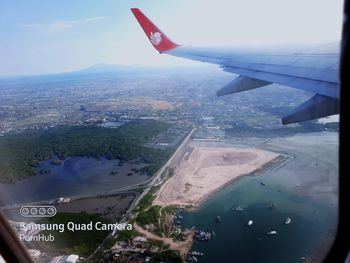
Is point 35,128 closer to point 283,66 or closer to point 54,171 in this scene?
point 54,171

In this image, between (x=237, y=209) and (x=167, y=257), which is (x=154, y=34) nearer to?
(x=237, y=209)

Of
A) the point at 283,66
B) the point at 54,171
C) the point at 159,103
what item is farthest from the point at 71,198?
the point at 159,103

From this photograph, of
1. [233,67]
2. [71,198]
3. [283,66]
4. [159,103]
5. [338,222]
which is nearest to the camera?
[338,222]

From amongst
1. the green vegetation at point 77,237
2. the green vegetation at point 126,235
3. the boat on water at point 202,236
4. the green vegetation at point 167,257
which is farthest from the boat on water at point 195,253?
the green vegetation at point 77,237

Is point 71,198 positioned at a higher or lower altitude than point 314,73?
lower

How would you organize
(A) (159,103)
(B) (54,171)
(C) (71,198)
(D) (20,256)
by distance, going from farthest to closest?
1. (A) (159,103)
2. (B) (54,171)
3. (C) (71,198)
4. (D) (20,256)

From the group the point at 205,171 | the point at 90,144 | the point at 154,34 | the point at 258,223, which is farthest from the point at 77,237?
the point at 90,144

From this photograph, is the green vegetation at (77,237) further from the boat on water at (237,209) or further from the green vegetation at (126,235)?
the boat on water at (237,209)
